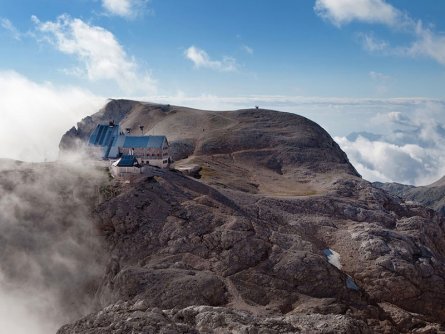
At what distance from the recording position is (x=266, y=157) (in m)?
107

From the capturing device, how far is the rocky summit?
33.5m

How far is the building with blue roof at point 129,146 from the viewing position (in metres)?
82.2

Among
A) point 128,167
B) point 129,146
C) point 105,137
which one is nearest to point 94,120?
point 105,137

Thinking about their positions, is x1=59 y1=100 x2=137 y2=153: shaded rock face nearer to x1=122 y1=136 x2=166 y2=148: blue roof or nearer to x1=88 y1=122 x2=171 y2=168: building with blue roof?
x1=88 y1=122 x2=171 y2=168: building with blue roof

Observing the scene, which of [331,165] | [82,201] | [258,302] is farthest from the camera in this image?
[331,165]

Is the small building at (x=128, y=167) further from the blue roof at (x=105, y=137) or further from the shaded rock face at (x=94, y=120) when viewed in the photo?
the shaded rock face at (x=94, y=120)

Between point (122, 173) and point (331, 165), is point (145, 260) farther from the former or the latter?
point (331, 165)

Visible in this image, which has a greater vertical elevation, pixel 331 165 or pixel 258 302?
pixel 331 165

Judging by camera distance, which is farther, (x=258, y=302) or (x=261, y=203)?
(x=261, y=203)

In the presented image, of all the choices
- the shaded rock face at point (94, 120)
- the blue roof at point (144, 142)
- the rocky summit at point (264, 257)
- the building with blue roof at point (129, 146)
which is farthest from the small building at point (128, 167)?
the shaded rock face at point (94, 120)

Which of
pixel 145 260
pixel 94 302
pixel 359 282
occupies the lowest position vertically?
pixel 94 302

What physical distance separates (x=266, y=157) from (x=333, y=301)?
2236 inches

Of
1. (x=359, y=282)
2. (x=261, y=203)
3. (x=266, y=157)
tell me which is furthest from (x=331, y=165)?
(x=359, y=282)

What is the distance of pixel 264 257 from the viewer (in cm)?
5809
